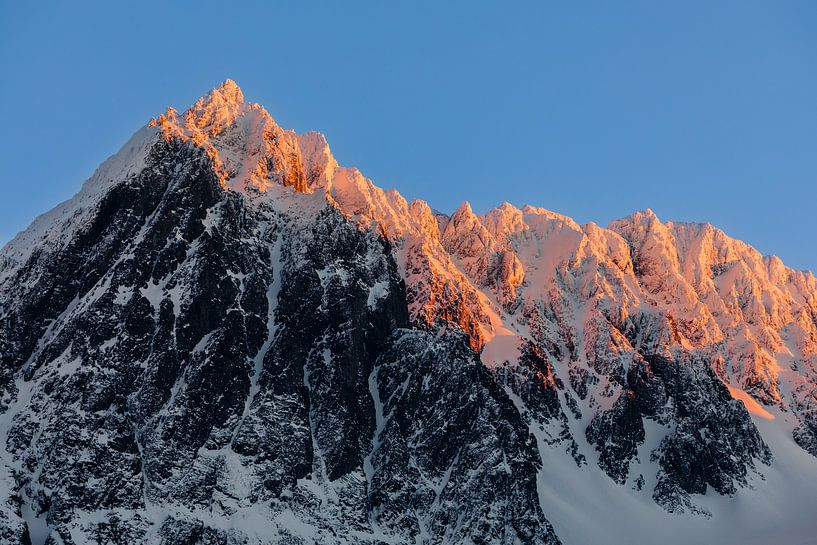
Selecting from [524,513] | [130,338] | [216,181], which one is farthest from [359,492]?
[216,181]

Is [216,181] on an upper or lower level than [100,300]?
upper

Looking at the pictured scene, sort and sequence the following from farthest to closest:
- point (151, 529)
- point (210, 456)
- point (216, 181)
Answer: point (216, 181) → point (210, 456) → point (151, 529)

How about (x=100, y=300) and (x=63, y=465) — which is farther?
(x=100, y=300)

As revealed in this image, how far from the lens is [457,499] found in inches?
6895

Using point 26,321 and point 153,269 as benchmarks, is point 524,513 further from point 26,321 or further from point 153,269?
point 26,321

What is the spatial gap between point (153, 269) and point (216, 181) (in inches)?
884

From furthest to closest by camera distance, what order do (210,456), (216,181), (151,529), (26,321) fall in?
(216,181) → (26,321) → (210,456) → (151,529)

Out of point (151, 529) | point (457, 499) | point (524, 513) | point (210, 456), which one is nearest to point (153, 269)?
point (210, 456)

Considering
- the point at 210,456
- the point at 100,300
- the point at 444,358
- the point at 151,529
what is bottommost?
the point at 151,529

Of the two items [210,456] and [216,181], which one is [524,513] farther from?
[216,181]

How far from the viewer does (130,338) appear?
→ 543ft

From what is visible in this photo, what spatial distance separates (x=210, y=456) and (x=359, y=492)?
25.3 metres

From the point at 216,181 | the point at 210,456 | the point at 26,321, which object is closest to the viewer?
the point at 210,456

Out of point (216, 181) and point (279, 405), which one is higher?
point (216, 181)
